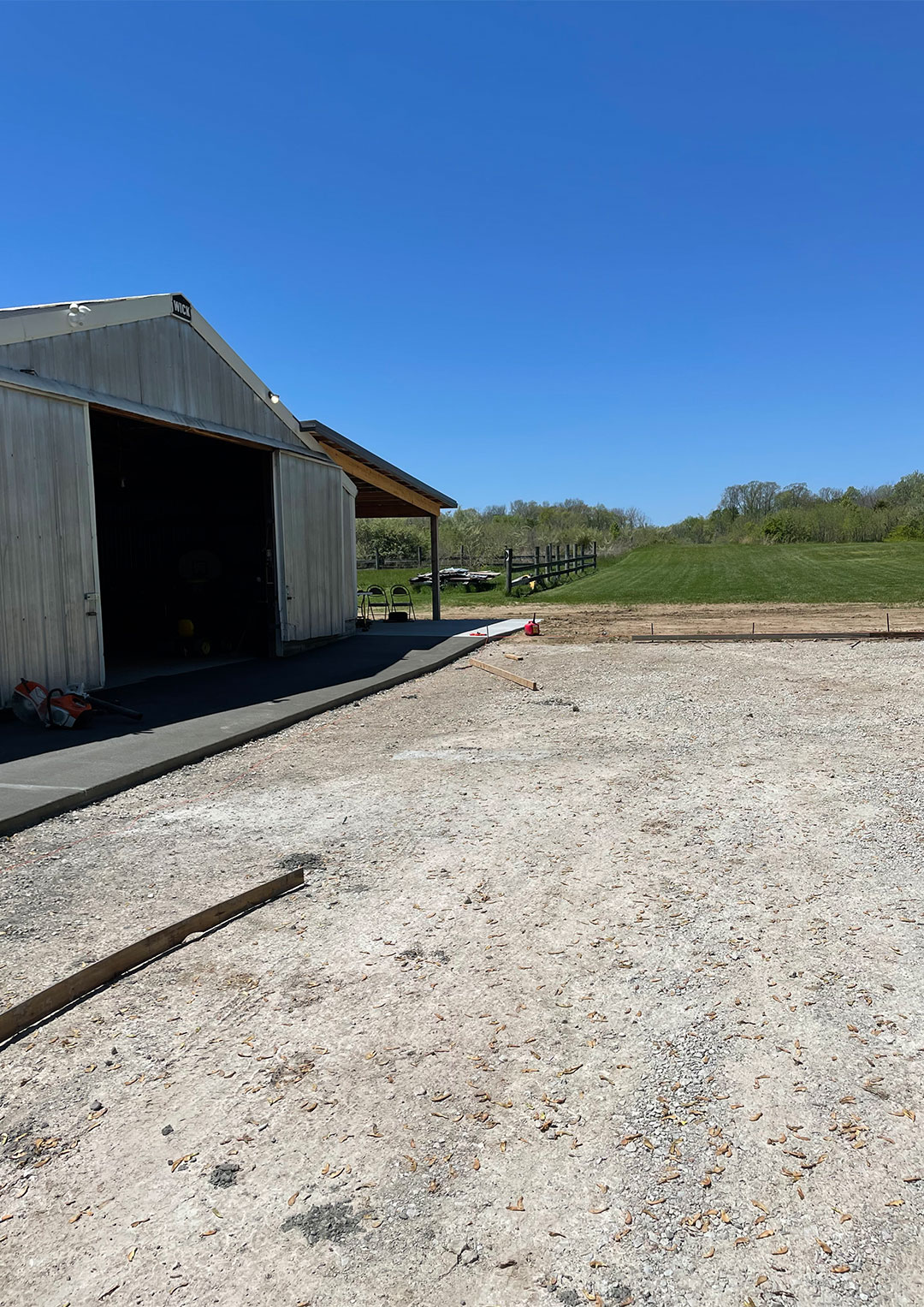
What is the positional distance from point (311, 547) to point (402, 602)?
9.52 m

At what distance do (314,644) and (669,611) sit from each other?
35.8 ft

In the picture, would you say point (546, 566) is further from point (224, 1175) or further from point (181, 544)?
point (224, 1175)

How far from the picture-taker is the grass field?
82.0 feet

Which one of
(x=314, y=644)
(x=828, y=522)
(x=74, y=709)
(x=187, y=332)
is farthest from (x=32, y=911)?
(x=828, y=522)

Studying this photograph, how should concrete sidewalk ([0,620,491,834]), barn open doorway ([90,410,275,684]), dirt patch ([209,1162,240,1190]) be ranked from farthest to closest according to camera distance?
barn open doorway ([90,410,275,684]) → concrete sidewalk ([0,620,491,834]) → dirt patch ([209,1162,240,1190])

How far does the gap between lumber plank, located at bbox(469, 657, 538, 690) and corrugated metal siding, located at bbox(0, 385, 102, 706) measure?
4.93 metres

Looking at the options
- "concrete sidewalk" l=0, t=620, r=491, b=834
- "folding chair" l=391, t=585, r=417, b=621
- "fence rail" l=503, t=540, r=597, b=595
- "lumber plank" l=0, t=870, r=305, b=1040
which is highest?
"fence rail" l=503, t=540, r=597, b=595

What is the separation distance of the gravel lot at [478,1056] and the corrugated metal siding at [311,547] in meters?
8.23

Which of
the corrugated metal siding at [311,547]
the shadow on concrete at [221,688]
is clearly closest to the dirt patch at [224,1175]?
the shadow on concrete at [221,688]

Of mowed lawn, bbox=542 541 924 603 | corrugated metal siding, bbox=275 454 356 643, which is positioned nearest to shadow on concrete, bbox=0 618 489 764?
corrugated metal siding, bbox=275 454 356 643

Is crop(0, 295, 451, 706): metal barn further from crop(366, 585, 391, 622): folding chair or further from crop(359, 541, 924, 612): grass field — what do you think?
crop(359, 541, 924, 612): grass field

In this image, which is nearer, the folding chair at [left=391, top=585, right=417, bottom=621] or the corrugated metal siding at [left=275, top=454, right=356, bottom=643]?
the corrugated metal siding at [left=275, top=454, right=356, bottom=643]

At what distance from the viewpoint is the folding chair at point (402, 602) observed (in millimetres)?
21000

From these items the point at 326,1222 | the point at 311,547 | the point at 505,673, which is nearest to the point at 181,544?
the point at 311,547
